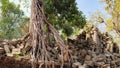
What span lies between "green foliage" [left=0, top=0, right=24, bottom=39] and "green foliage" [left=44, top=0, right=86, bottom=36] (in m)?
6.48

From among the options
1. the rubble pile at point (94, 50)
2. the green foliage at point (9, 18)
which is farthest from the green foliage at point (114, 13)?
the green foliage at point (9, 18)

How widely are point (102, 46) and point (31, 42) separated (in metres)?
7.19

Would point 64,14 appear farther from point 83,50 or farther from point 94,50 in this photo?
point 83,50

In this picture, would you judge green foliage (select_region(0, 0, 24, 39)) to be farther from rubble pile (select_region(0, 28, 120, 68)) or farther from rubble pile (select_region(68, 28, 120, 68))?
rubble pile (select_region(0, 28, 120, 68))

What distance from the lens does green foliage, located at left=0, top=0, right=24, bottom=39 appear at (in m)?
21.5

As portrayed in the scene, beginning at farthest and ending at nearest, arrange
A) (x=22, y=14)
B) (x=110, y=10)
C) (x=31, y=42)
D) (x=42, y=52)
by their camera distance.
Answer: (x=22, y=14)
(x=110, y=10)
(x=31, y=42)
(x=42, y=52)

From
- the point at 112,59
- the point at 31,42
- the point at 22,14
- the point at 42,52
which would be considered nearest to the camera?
the point at 42,52

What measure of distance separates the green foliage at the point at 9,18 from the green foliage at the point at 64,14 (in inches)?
255

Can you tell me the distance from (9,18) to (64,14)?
31.8 ft

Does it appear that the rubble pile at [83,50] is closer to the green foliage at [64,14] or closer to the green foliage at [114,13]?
the green foliage at [64,14]

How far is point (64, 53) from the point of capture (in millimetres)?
8242

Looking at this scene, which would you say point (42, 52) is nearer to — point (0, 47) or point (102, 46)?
point (0, 47)

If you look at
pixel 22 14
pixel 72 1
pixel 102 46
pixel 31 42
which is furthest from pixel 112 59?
pixel 22 14

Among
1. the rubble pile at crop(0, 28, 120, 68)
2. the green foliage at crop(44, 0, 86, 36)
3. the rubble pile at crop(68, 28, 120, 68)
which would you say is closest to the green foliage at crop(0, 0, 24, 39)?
the green foliage at crop(44, 0, 86, 36)
